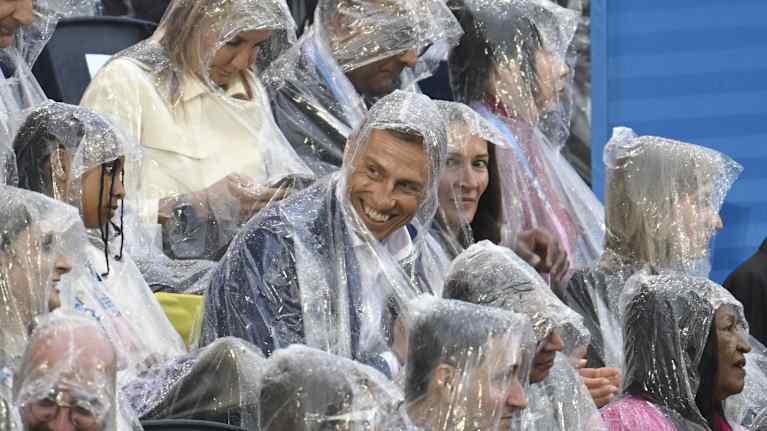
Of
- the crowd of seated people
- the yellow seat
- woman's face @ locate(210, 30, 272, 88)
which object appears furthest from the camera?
woman's face @ locate(210, 30, 272, 88)

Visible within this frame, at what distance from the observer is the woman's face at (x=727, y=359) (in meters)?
4.72

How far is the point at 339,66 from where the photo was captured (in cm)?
532

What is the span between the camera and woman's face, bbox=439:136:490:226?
5027 mm

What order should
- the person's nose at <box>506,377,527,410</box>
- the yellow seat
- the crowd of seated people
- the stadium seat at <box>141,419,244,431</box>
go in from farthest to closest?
the yellow seat → the person's nose at <box>506,377,527,410</box> → the crowd of seated people → the stadium seat at <box>141,419,244,431</box>

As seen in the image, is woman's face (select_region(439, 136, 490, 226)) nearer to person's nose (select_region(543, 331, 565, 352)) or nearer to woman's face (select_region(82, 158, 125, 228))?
person's nose (select_region(543, 331, 565, 352))

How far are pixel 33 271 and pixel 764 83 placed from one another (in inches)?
160

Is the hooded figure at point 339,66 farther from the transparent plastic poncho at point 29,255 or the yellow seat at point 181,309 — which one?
Answer: the transparent plastic poncho at point 29,255

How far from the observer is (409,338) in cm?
375

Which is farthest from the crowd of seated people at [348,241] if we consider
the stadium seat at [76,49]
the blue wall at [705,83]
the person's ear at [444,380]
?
the blue wall at [705,83]

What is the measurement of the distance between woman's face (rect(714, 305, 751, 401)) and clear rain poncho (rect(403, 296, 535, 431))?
1.09 m

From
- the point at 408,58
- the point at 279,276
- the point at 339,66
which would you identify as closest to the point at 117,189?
the point at 279,276

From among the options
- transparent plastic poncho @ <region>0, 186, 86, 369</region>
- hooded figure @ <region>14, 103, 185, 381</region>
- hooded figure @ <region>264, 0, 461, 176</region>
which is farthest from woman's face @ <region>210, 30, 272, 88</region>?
transparent plastic poncho @ <region>0, 186, 86, 369</region>

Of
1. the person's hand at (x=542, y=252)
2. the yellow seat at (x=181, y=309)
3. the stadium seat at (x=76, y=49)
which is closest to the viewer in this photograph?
the yellow seat at (x=181, y=309)

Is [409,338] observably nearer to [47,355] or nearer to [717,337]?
[47,355]
